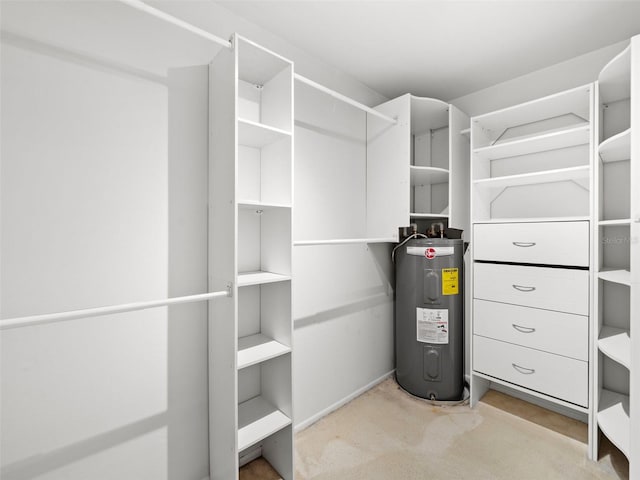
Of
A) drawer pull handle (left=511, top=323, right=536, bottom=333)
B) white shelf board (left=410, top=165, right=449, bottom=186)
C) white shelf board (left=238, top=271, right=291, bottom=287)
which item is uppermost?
white shelf board (left=410, top=165, right=449, bottom=186)

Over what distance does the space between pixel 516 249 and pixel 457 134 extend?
39.2 inches

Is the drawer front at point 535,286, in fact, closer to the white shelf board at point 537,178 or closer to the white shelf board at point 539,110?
the white shelf board at point 537,178

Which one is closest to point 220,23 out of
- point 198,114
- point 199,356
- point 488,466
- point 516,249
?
point 198,114

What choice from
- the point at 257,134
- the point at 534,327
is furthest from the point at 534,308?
the point at 257,134

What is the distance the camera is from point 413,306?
7.81 feet

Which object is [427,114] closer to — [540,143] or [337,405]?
[540,143]

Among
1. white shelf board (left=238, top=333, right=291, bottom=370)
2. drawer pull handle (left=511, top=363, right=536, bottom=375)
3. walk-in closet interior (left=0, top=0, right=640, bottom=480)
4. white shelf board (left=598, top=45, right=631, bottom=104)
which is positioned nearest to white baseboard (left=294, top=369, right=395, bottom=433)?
walk-in closet interior (left=0, top=0, right=640, bottom=480)

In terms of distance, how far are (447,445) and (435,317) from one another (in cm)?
79

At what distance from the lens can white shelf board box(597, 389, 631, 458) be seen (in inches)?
59.5

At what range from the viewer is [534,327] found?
2.01m

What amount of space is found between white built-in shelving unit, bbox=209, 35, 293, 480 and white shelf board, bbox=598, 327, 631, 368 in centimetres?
165

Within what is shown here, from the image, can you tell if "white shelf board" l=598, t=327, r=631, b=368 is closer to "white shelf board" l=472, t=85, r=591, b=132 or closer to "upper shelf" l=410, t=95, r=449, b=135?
"white shelf board" l=472, t=85, r=591, b=132

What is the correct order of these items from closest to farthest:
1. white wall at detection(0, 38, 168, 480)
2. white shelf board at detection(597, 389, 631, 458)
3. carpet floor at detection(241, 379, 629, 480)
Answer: white wall at detection(0, 38, 168, 480)
white shelf board at detection(597, 389, 631, 458)
carpet floor at detection(241, 379, 629, 480)

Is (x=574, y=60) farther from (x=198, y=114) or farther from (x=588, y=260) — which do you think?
(x=198, y=114)
